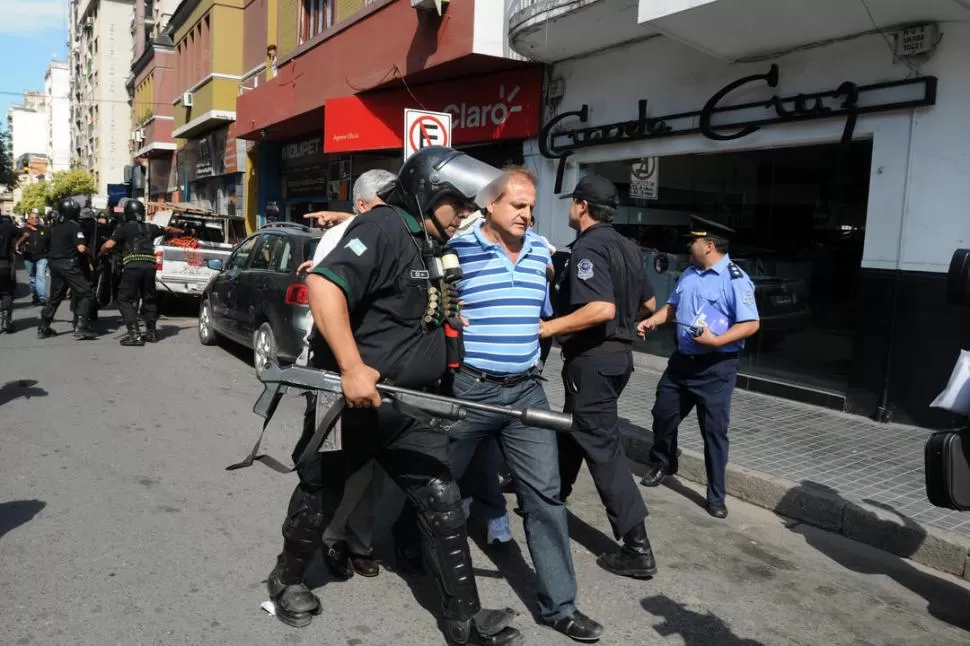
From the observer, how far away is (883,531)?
14.6 feet

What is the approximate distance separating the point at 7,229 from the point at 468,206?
971 centimetres

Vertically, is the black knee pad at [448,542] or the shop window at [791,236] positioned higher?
the shop window at [791,236]

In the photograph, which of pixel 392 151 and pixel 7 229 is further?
pixel 392 151

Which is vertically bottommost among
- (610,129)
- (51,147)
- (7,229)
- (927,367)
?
(927,367)

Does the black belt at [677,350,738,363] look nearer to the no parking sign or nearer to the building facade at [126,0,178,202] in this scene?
the no parking sign

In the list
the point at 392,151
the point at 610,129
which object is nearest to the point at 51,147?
the point at 392,151

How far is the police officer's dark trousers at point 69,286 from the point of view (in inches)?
404

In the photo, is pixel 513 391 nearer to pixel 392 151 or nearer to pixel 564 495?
pixel 564 495

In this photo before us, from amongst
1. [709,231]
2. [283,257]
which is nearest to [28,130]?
[283,257]

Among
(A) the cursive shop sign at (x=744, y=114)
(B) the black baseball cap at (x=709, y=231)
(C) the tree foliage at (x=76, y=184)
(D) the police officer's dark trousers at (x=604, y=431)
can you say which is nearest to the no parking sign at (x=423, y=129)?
(A) the cursive shop sign at (x=744, y=114)

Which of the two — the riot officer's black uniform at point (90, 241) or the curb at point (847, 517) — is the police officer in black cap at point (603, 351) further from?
the riot officer's black uniform at point (90, 241)

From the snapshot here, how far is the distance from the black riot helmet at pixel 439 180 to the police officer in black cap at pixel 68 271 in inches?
351

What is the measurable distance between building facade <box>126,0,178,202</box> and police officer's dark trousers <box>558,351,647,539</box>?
31.3m

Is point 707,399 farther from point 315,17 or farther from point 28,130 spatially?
point 28,130
